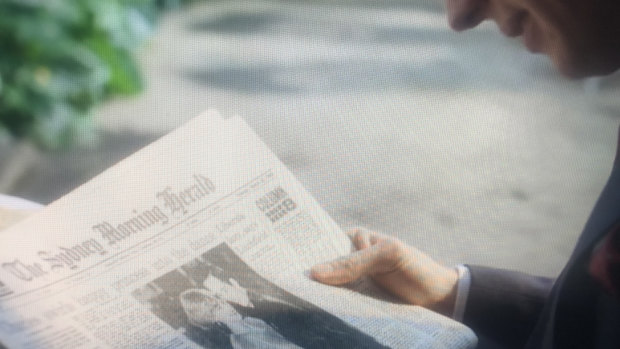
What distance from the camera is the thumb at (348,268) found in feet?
1.44

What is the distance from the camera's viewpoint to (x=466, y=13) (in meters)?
0.40

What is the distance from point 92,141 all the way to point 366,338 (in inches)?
26.7

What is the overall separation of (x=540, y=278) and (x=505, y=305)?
0.14 feet

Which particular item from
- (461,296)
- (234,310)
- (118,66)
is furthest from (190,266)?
(118,66)

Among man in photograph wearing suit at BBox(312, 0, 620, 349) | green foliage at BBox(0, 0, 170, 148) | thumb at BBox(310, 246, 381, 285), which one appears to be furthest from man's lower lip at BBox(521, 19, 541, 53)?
green foliage at BBox(0, 0, 170, 148)

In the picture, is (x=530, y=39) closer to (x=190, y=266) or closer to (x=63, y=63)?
(x=190, y=266)

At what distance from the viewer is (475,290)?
1.63ft

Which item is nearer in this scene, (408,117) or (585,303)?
(585,303)

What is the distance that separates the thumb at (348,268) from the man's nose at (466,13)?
186mm

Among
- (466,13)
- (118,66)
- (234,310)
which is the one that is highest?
(118,66)

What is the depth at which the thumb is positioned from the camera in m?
0.44

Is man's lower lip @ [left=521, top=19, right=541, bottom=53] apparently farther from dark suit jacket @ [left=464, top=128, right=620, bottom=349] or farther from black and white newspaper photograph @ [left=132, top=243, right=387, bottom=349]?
black and white newspaper photograph @ [left=132, top=243, right=387, bottom=349]

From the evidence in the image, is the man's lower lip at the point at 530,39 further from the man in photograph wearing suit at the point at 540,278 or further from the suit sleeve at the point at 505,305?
the suit sleeve at the point at 505,305

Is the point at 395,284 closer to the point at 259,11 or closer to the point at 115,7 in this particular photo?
the point at 259,11
